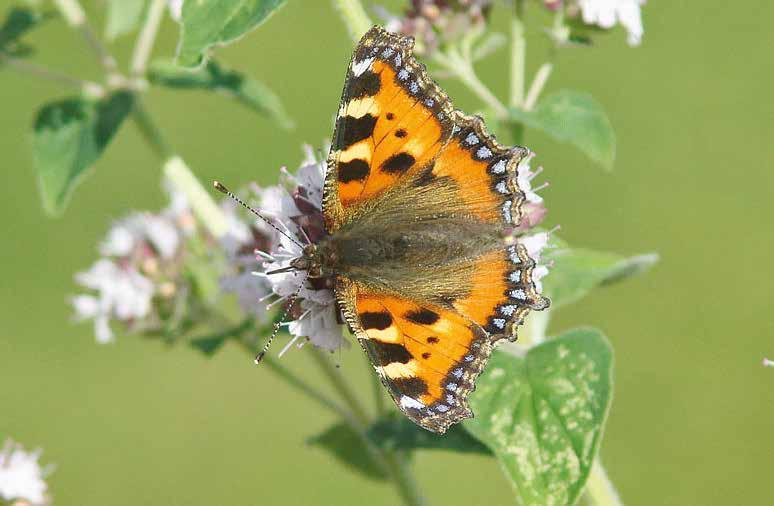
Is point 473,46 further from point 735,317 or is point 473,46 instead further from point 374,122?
point 735,317

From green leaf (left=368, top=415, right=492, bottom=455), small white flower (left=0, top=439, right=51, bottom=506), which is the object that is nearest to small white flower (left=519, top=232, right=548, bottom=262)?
green leaf (left=368, top=415, right=492, bottom=455)

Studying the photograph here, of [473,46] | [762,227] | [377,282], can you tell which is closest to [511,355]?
[377,282]

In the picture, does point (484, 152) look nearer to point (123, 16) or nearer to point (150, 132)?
point (150, 132)

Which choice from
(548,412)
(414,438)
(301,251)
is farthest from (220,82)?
(548,412)

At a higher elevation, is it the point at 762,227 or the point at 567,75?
the point at 567,75

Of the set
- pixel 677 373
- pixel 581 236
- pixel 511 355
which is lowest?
pixel 511 355

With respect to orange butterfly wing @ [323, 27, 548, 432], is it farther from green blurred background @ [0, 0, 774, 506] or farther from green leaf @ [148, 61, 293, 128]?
green blurred background @ [0, 0, 774, 506]

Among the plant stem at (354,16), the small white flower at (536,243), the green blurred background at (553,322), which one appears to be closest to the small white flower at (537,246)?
the small white flower at (536,243)

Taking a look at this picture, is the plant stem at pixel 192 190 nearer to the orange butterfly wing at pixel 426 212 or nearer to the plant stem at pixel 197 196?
the plant stem at pixel 197 196
